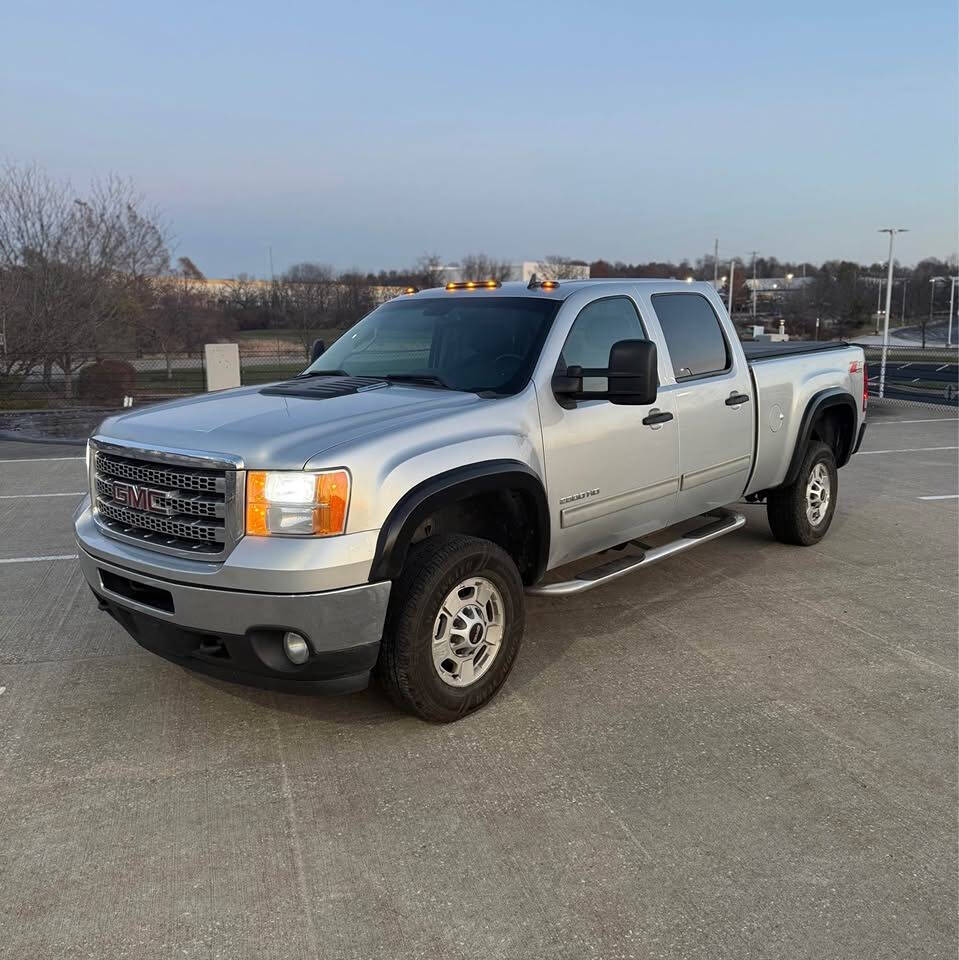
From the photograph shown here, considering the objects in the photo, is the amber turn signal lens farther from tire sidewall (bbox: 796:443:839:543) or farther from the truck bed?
tire sidewall (bbox: 796:443:839:543)

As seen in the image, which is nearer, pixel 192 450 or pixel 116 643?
pixel 192 450

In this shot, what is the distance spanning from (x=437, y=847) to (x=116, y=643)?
258 cm

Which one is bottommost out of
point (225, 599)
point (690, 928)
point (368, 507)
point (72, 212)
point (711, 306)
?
point (690, 928)

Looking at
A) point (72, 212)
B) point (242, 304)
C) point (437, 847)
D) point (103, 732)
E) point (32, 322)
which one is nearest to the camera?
point (437, 847)

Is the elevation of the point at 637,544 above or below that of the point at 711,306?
below

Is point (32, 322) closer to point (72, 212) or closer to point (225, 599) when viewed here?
point (72, 212)

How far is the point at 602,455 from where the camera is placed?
4609mm

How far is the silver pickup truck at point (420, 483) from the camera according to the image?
3.41 m

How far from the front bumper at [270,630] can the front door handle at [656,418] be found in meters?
2.00

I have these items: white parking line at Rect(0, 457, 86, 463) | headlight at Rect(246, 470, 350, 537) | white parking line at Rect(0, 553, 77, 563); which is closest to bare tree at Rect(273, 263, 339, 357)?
white parking line at Rect(0, 457, 86, 463)

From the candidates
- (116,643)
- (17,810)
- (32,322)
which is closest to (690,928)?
(17,810)

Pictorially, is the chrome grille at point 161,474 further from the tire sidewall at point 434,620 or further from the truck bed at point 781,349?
the truck bed at point 781,349

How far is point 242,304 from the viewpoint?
39906mm

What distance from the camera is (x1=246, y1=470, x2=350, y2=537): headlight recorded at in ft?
11.1
